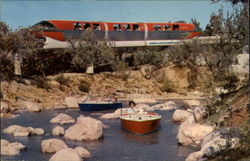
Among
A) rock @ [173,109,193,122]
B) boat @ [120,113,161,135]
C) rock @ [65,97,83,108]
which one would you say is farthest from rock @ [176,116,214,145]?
rock @ [65,97,83,108]

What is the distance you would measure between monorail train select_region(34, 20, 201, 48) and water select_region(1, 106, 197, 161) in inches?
770

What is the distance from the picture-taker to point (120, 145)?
23.2 meters

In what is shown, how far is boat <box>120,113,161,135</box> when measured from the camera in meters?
26.6

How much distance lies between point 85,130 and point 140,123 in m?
4.27

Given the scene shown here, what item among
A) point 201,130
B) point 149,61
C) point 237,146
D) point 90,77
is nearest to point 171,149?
point 201,130

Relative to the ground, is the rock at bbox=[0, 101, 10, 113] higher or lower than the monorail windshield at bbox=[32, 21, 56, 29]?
lower

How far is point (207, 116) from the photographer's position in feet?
85.3

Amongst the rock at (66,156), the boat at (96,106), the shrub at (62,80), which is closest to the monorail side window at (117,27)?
the shrub at (62,80)

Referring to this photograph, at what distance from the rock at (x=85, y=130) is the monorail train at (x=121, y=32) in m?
25.5

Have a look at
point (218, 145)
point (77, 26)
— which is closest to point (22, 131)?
point (218, 145)

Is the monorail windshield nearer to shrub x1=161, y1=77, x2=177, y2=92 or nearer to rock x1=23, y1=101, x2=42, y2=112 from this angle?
rock x1=23, y1=101, x2=42, y2=112

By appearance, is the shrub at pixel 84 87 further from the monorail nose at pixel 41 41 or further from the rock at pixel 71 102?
the monorail nose at pixel 41 41

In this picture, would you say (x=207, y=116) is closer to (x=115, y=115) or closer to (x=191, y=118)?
(x=191, y=118)

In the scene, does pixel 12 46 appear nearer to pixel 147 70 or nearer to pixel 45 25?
pixel 45 25
